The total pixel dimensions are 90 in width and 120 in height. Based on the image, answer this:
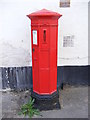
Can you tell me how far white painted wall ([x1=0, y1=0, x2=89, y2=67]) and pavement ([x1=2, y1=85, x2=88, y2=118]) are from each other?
29.3 inches

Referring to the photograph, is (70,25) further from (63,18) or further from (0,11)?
(0,11)

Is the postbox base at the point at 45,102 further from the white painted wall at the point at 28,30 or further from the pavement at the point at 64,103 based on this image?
the white painted wall at the point at 28,30

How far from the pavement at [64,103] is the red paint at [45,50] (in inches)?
17.9

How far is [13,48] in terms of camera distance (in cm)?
443

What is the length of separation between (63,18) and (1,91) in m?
2.54

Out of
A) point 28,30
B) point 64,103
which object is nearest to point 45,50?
point 28,30

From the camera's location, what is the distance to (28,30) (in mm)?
4375

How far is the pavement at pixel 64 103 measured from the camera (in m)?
3.54

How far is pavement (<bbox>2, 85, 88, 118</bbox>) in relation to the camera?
354cm

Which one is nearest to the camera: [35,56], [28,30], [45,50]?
[45,50]

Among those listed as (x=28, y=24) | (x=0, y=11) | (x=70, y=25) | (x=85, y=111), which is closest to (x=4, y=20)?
(x=0, y=11)

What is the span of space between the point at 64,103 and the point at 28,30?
2.01 metres

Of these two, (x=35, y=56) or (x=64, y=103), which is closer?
(x=35, y=56)

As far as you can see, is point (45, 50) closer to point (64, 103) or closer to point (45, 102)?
point (45, 102)
